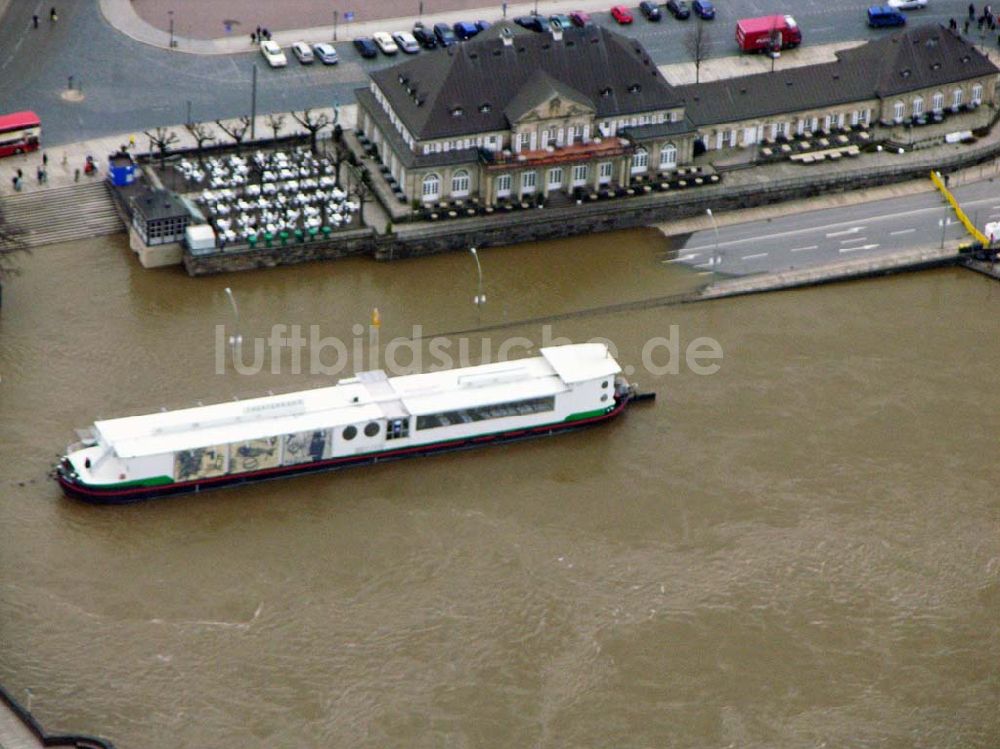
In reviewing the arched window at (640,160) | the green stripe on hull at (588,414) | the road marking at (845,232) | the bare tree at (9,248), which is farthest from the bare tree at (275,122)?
the road marking at (845,232)

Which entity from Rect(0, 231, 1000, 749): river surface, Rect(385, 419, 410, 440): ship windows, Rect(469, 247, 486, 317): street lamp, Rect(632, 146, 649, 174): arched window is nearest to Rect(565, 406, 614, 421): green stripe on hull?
Rect(0, 231, 1000, 749): river surface

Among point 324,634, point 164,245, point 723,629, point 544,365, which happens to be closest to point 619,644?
point 723,629

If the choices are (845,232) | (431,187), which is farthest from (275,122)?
(845,232)

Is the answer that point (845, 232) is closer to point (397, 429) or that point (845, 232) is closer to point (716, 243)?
point (716, 243)

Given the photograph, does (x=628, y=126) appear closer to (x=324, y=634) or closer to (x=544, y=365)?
(x=544, y=365)

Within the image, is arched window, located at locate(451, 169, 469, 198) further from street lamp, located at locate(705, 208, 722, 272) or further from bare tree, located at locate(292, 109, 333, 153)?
street lamp, located at locate(705, 208, 722, 272)

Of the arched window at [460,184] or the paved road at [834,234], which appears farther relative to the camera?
the arched window at [460,184]

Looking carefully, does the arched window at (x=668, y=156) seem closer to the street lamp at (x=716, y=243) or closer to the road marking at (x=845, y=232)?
the street lamp at (x=716, y=243)
